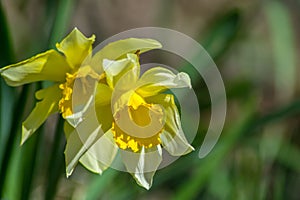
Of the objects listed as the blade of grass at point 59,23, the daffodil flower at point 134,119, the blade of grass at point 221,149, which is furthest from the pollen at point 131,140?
the blade of grass at point 221,149

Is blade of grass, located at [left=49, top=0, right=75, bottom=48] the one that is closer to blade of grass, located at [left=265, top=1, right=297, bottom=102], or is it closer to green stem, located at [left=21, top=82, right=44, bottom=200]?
green stem, located at [left=21, top=82, right=44, bottom=200]

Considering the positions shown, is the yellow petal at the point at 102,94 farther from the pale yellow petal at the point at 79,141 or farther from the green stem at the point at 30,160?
the green stem at the point at 30,160

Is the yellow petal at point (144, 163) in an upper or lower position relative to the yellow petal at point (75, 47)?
lower

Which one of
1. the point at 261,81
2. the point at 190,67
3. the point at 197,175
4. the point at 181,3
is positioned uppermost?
the point at 190,67

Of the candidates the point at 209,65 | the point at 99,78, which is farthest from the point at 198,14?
the point at 99,78

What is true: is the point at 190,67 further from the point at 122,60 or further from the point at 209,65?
the point at 122,60

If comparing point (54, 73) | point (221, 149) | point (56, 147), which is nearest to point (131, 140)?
point (54, 73)

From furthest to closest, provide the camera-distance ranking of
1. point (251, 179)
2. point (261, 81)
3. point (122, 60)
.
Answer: point (261, 81), point (251, 179), point (122, 60)
